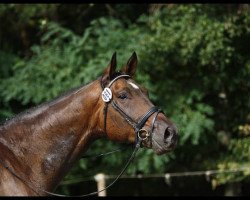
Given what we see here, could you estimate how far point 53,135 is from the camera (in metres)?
4.66

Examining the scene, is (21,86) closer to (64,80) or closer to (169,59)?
(64,80)

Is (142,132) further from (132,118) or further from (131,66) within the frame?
(131,66)

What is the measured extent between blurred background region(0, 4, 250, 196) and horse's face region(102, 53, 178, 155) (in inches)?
176

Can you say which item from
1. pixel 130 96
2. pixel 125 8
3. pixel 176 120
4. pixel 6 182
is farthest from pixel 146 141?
pixel 125 8

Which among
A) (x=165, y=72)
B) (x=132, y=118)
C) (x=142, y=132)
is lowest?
(x=142, y=132)

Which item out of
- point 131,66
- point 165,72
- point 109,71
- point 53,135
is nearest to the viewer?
point 53,135

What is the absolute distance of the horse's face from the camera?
15.3ft

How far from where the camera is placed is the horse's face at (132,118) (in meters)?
4.66

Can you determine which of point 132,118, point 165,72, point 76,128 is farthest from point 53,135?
point 165,72

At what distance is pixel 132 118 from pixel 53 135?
1.92 ft

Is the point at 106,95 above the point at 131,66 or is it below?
below

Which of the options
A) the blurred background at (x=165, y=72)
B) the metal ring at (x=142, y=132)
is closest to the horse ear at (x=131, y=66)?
the metal ring at (x=142, y=132)

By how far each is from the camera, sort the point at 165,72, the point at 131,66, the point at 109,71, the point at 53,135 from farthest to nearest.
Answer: the point at 165,72, the point at 131,66, the point at 109,71, the point at 53,135

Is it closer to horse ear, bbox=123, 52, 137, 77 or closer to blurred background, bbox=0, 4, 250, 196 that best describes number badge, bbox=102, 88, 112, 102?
horse ear, bbox=123, 52, 137, 77
